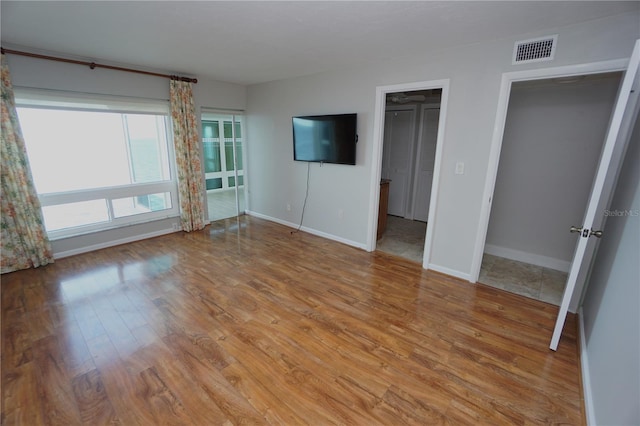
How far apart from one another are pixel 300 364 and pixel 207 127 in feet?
18.9

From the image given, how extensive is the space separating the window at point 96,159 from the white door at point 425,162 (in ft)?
14.6

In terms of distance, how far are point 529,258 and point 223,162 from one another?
648cm

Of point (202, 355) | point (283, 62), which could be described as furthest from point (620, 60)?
point (202, 355)

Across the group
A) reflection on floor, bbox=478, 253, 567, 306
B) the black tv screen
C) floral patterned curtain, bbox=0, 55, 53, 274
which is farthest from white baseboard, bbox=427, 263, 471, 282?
floral patterned curtain, bbox=0, 55, 53, 274

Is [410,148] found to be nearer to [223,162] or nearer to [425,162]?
[425,162]

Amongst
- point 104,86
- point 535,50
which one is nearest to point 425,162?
point 535,50

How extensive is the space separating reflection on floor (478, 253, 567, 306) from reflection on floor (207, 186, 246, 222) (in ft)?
15.2

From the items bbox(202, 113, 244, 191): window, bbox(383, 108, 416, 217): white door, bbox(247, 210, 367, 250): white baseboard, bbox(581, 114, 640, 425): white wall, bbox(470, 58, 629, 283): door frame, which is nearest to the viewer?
bbox(581, 114, 640, 425): white wall

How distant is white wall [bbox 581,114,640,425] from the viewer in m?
1.29

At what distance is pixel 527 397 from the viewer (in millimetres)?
1781

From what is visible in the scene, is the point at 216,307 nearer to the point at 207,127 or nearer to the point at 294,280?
the point at 294,280

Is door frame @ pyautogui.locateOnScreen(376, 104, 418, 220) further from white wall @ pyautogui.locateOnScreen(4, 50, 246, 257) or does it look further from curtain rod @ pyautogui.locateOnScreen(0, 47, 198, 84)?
curtain rod @ pyautogui.locateOnScreen(0, 47, 198, 84)

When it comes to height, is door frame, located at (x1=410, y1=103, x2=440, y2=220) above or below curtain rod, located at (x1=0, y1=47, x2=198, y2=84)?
below

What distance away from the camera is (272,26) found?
95.6 inches
